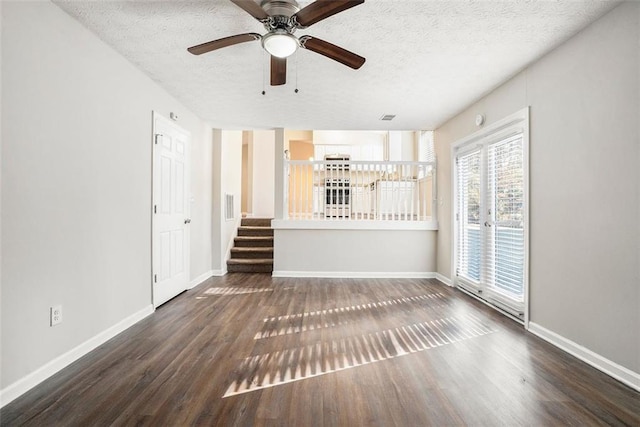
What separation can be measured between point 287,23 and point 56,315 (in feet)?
8.16

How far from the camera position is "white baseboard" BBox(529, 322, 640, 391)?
1978 millimetres

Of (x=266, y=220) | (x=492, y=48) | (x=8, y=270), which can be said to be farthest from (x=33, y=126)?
(x=266, y=220)

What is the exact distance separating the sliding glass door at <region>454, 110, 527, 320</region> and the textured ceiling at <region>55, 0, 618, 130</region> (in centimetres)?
68

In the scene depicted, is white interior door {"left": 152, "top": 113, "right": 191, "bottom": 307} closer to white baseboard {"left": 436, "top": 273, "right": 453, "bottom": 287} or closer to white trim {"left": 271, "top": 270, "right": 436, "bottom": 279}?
white trim {"left": 271, "top": 270, "right": 436, "bottom": 279}

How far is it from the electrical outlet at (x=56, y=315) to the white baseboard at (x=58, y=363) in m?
0.24

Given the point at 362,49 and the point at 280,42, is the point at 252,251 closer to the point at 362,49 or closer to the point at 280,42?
the point at 362,49

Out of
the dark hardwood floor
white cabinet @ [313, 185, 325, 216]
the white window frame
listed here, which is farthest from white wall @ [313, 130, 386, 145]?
the dark hardwood floor

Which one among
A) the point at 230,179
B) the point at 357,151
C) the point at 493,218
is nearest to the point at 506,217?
the point at 493,218

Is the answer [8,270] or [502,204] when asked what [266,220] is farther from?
[8,270]

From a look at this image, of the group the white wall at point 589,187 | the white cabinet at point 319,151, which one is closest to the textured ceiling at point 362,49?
the white wall at point 589,187

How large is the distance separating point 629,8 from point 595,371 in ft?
7.72

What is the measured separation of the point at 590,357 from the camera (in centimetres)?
226

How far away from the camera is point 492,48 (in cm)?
270

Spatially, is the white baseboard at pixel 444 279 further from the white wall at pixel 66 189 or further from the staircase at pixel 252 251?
the white wall at pixel 66 189
